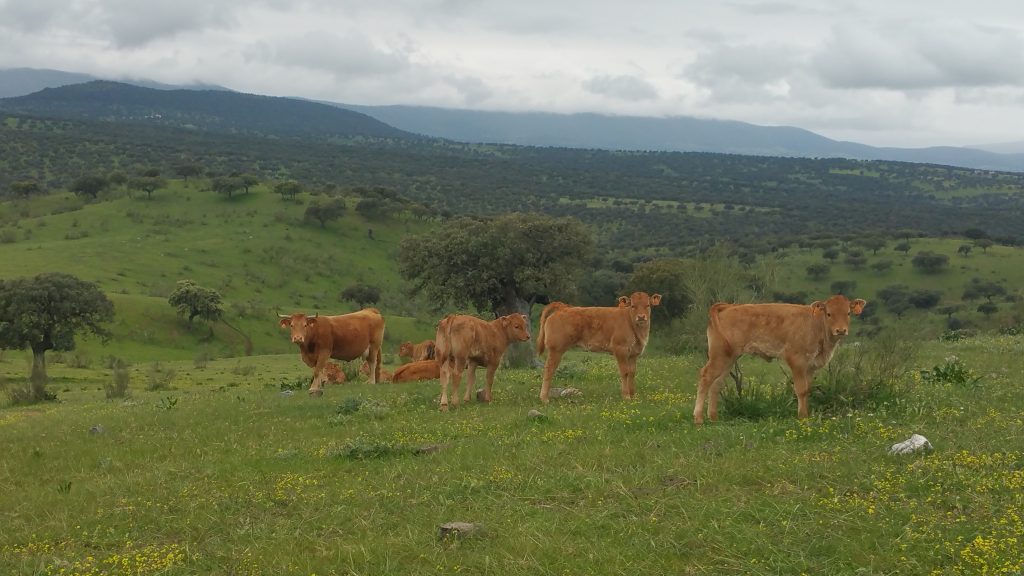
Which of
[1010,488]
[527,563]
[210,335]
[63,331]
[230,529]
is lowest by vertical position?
[210,335]

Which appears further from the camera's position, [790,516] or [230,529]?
[230,529]

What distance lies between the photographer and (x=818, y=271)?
3693 inches

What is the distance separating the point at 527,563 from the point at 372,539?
1798 millimetres

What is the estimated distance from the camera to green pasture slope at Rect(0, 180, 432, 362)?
60531 mm

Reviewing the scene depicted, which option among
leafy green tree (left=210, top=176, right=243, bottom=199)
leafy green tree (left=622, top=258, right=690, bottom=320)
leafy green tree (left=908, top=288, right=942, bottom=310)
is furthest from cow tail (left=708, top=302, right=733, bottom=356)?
leafy green tree (left=210, top=176, right=243, bottom=199)

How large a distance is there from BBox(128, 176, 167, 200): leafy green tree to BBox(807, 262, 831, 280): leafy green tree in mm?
87154

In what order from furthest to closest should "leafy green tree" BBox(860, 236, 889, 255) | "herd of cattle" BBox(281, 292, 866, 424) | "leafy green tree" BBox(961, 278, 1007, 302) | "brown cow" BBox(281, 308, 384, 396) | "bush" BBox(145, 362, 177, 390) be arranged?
"leafy green tree" BBox(860, 236, 889, 255) < "leafy green tree" BBox(961, 278, 1007, 302) < "bush" BBox(145, 362, 177, 390) < "brown cow" BBox(281, 308, 384, 396) < "herd of cattle" BBox(281, 292, 866, 424)

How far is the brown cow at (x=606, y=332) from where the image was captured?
1602 cm

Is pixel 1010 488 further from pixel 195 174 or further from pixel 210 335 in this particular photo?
pixel 195 174

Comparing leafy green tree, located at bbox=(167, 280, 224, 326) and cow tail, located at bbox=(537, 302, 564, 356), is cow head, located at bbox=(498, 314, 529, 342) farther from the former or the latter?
leafy green tree, located at bbox=(167, 280, 224, 326)

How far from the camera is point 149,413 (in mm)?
17750

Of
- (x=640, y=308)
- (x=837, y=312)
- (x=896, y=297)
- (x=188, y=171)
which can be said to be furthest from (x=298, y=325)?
(x=188, y=171)

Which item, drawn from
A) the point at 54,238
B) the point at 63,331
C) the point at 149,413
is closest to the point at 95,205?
the point at 54,238

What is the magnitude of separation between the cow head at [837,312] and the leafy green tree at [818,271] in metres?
86.5
